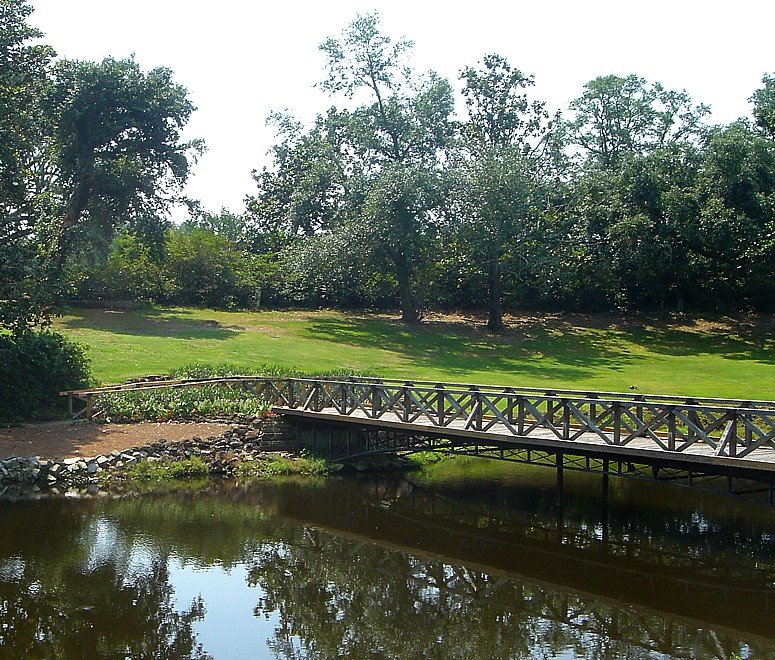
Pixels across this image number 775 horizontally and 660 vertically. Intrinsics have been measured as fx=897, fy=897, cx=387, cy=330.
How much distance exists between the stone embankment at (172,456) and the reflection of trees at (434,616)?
730 centimetres

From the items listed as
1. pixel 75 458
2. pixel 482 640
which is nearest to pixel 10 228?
pixel 75 458

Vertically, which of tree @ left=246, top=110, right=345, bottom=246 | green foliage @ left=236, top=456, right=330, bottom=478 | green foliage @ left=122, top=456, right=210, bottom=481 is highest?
tree @ left=246, top=110, right=345, bottom=246

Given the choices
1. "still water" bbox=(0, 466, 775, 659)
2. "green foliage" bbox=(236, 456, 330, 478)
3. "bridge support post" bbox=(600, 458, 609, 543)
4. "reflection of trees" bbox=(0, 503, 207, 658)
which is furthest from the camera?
"green foliage" bbox=(236, 456, 330, 478)

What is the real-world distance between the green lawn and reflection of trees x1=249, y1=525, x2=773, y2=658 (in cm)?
1547

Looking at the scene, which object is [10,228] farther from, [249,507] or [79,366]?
[249,507]

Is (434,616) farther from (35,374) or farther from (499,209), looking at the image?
(499,209)

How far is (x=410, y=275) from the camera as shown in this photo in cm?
4950

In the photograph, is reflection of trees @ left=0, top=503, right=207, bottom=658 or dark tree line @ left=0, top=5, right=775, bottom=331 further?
dark tree line @ left=0, top=5, right=775, bottom=331

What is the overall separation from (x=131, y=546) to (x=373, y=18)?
39.7m

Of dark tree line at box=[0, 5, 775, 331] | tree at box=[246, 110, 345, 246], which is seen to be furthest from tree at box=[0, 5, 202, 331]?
tree at box=[246, 110, 345, 246]

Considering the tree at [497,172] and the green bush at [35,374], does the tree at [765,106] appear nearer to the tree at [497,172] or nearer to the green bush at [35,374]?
the tree at [497,172]

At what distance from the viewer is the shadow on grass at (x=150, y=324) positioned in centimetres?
4031

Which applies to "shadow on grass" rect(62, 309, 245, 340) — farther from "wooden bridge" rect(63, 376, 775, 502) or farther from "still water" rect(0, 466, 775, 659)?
"still water" rect(0, 466, 775, 659)

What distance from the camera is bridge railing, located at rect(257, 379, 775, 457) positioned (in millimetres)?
16609
